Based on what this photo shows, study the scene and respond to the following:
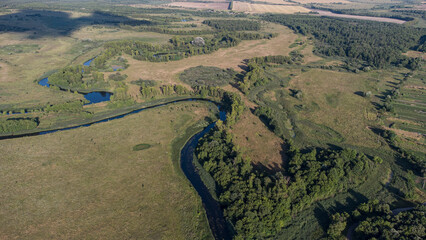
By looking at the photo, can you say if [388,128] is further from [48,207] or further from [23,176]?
[23,176]

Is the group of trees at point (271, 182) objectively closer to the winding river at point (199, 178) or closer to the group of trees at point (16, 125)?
the winding river at point (199, 178)

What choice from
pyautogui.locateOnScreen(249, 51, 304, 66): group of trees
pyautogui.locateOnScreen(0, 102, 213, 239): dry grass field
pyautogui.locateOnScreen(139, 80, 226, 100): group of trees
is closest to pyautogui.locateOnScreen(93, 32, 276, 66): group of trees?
pyautogui.locateOnScreen(249, 51, 304, 66): group of trees

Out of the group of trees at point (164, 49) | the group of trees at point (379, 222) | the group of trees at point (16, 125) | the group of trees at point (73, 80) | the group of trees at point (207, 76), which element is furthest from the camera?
the group of trees at point (164, 49)

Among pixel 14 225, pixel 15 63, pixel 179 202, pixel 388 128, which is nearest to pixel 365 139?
pixel 388 128

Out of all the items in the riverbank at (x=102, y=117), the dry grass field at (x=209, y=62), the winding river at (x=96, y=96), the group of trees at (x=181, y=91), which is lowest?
the riverbank at (x=102, y=117)

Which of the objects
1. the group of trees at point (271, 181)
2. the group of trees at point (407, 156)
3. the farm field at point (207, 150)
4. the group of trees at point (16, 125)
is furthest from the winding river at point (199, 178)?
the group of trees at point (407, 156)

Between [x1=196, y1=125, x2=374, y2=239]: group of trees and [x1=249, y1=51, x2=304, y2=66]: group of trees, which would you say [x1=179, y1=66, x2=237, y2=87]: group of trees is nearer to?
[x1=249, y1=51, x2=304, y2=66]: group of trees

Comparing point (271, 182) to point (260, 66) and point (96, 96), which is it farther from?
point (260, 66)
